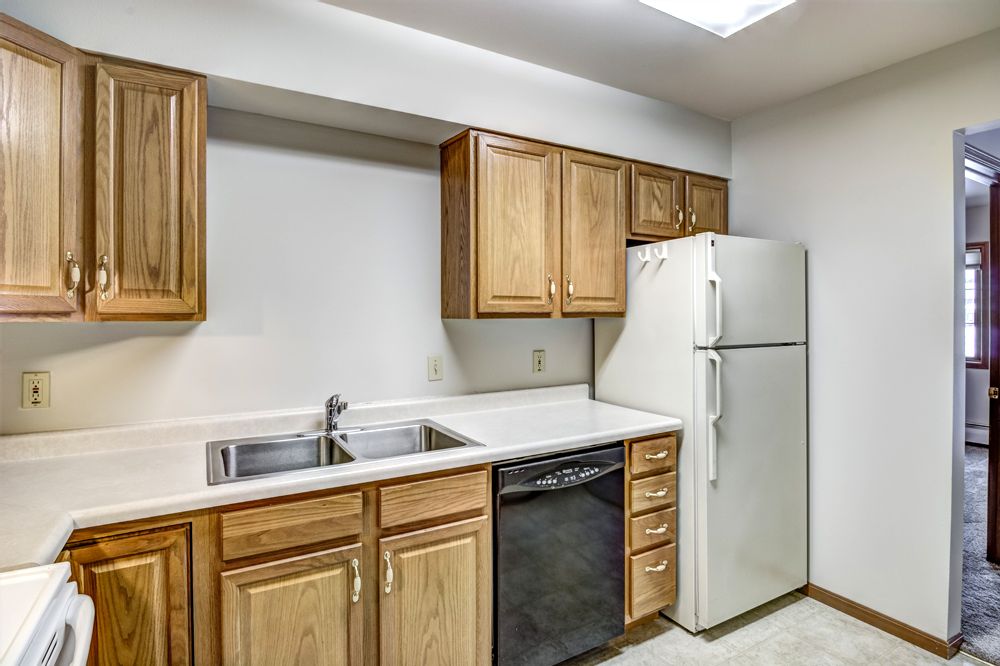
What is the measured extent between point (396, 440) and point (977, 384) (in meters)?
6.22

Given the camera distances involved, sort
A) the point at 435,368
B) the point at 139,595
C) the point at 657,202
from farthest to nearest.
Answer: the point at 657,202
the point at 435,368
the point at 139,595

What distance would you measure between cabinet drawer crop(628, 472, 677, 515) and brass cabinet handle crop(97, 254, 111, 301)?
195 cm

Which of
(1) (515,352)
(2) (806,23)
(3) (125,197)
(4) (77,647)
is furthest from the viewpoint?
(1) (515,352)

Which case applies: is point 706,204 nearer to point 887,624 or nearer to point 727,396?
point 727,396

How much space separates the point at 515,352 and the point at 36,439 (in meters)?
1.85

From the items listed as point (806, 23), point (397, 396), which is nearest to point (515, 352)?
point (397, 396)

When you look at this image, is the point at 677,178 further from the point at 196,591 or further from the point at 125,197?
the point at 196,591

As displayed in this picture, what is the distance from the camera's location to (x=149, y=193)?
161 centimetres

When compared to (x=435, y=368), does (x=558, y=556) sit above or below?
below

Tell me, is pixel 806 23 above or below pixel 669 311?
above

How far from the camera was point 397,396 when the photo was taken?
2328 millimetres

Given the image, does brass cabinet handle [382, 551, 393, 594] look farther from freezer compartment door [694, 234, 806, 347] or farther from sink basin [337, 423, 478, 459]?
freezer compartment door [694, 234, 806, 347]

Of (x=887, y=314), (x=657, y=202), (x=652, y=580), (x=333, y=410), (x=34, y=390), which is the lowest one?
(x=652, y=580)

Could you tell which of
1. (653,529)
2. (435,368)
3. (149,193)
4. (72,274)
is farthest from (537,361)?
(72,274)
